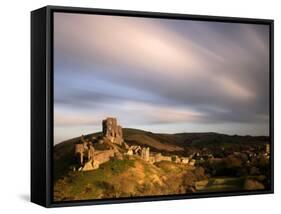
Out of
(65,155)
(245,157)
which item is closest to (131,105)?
(65,155)

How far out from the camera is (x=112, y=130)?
8.37 m

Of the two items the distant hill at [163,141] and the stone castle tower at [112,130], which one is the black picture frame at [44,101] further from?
the stone castle tower at [112,130]

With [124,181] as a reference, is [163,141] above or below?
above

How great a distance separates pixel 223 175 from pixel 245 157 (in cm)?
34

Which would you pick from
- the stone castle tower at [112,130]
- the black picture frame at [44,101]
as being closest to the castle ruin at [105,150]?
the stone castle tower at [112,130]

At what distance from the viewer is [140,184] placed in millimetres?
8555

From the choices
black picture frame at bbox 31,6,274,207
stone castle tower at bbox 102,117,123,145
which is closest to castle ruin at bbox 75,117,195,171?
stone castle tower at bbox 102,117,123,145

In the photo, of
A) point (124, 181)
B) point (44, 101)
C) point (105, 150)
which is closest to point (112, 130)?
point (105, 150)

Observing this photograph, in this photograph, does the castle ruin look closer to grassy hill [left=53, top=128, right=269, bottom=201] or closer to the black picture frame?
grassy hill [left=53, top=128, right=269, bottom=201]

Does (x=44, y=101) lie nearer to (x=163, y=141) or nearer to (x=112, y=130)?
(x=112, y=130)

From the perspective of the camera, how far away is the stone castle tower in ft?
27.3

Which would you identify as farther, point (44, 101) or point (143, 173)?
point (143, 173)

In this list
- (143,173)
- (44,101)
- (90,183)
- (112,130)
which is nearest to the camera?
(44,101)

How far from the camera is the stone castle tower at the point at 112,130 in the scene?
8.34 metres
